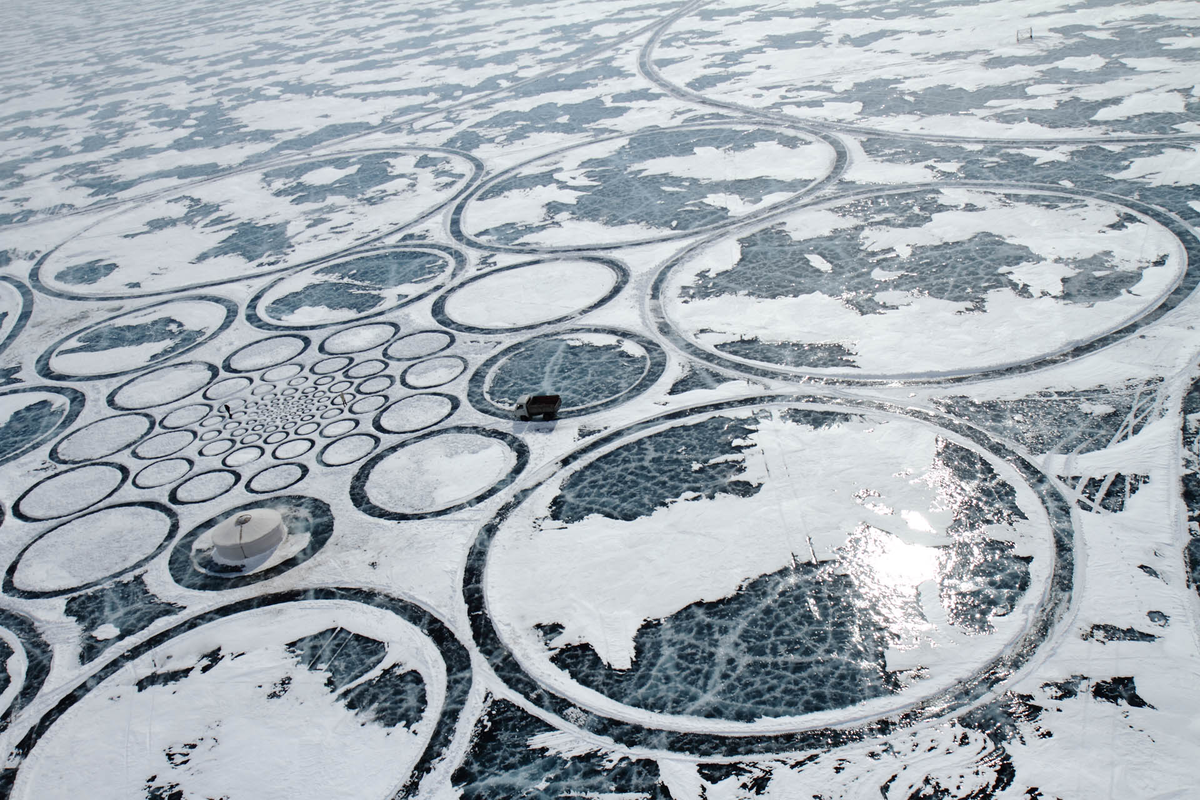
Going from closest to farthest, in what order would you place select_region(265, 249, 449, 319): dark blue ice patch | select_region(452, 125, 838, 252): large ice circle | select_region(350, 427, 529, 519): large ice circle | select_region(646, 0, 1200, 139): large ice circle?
select_region(350, 427, 529, 519): large ice circle
select_region(265, 249, 449, 319): dark blue ice patch
select_region(452, 125, 838, 252): large ice circle
select_region(646, 0, 1200, 139): large ice circle

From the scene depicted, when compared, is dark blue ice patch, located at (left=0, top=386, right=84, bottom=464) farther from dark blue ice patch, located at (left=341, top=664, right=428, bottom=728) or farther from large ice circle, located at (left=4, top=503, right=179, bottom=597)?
dark blue ice patch, located at (left=341, top=664, right=428, bottom=728)

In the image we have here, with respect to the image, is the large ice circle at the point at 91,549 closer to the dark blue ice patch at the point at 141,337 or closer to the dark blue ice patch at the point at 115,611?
the dark blue ice patch at the point at 115,611

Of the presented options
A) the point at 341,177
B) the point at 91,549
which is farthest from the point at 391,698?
the point at 341,177

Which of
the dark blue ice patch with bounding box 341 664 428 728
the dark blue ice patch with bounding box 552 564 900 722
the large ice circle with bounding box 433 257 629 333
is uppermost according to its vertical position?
the large ice circle with bounding box 433 257 629 333

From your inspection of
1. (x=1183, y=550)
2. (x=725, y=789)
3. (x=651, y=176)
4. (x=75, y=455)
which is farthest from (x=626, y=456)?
(x=651, y=176)

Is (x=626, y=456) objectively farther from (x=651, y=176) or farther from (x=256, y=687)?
(x=651, y=176)

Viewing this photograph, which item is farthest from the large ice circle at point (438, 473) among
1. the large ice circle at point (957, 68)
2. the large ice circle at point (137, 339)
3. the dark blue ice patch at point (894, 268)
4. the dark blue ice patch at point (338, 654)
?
the large ice circle at point (957, 68)

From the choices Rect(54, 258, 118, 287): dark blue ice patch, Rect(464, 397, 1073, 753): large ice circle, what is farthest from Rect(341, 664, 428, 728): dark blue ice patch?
Rect(54, 258, 118, 287): dark blue ice patch

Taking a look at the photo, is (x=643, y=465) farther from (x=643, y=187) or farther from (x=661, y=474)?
(x=643, y=187)
